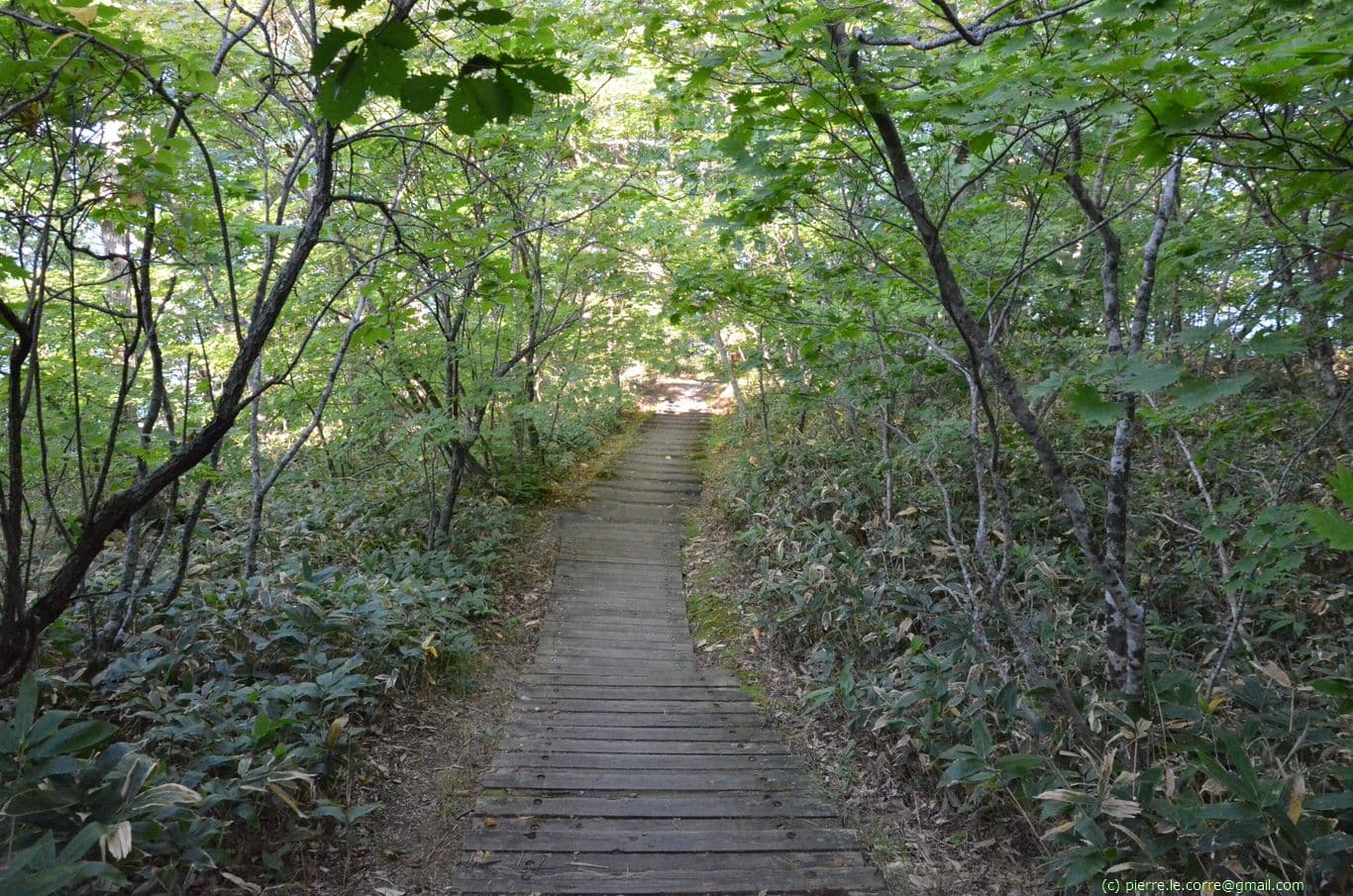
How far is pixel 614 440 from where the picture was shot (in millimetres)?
13266

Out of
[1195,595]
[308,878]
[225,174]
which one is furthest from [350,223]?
[1195,595]

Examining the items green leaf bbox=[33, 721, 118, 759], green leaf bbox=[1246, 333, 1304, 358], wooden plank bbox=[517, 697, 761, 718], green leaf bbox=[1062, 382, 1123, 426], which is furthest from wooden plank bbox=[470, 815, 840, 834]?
green leaf bbox=[1246, 333, 1304, 358]

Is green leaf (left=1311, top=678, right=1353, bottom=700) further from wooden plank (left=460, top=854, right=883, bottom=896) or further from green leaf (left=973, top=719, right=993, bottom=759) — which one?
wooden plank (left=460, top=854, right=883, bottom=896)

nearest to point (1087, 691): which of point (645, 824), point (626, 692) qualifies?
point (645, 824)

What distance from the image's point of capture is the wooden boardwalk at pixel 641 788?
322 centimetres

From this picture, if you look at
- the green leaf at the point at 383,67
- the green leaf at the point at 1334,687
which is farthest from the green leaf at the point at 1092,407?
the green leaf at the point at 383,67

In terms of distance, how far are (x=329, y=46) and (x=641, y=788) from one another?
3.69 meters

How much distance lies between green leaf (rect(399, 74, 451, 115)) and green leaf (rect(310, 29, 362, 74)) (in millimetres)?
111

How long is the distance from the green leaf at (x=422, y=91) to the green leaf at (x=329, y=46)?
0.11 metres

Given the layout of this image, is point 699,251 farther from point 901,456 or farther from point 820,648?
point 820,648

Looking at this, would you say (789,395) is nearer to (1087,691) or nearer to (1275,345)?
(1087,691)

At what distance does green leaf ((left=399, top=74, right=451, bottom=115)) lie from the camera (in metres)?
1.35

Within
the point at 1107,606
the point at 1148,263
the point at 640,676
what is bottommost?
the point at 640,676

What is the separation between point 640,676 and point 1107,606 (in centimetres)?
333
